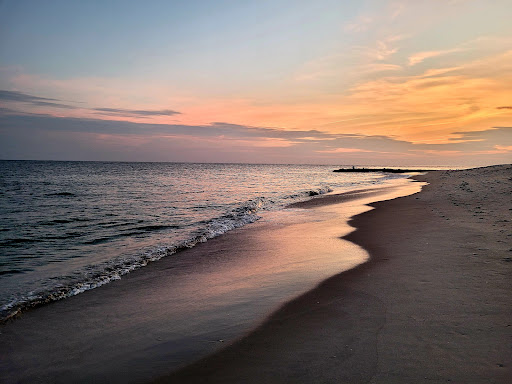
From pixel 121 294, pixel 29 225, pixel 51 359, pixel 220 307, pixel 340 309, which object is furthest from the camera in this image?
pixel 29 225

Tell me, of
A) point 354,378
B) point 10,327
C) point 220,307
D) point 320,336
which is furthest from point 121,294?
point 354,378

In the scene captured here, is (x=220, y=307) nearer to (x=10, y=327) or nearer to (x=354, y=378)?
(x=354, y=378)

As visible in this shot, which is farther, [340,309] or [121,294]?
[121,294]

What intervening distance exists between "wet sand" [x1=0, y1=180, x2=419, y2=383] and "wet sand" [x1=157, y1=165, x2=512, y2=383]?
0.46 m

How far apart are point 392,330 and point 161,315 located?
4.05 m

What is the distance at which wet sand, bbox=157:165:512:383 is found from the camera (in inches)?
152

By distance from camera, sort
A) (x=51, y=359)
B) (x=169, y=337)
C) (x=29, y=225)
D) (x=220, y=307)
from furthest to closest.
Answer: (x=29, y=225), (x=220, y=307), (x=169, y=337), (x=51, y=359)

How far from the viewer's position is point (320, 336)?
4.83 metres

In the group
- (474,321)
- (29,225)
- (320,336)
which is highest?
(474,321)

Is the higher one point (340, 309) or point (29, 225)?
point (340, 309)

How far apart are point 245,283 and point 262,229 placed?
7560 mm

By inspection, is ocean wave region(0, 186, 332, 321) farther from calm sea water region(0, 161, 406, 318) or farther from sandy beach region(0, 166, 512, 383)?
sandy beach region(0, 166, 512, 383)

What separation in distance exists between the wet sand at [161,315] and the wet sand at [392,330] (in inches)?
18.2

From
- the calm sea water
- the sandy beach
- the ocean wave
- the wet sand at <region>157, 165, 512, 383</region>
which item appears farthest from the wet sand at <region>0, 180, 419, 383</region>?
the calm sea water
